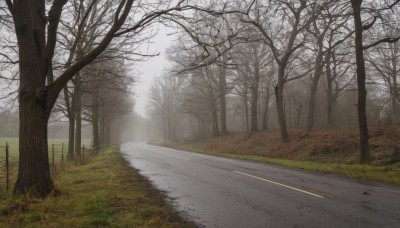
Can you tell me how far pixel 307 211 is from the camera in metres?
7.75

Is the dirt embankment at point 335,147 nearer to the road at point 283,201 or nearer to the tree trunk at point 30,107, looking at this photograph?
the road at point 283,201

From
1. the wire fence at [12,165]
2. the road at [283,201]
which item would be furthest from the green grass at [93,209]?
the wire fence at [12,165]

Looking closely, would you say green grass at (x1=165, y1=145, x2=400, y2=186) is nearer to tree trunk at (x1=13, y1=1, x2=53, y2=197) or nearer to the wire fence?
tree trunk at (x1=13, y1=1, x2=53, y2=197)

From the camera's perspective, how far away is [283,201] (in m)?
8.88

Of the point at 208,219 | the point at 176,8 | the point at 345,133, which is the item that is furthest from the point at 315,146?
the point at 208,219

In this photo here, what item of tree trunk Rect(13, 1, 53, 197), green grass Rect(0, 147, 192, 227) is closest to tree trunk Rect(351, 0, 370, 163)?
green grass Rect(0, 147, 192, 227)

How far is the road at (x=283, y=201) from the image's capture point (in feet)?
23.2

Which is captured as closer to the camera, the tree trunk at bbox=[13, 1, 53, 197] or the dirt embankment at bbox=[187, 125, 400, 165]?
the tree trunk at bbox=[13, 1, 53, 197]

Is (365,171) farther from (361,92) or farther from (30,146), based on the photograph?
(30,146)

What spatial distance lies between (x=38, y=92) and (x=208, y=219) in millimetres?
5173

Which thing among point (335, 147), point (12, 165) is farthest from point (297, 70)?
point (12, 165)

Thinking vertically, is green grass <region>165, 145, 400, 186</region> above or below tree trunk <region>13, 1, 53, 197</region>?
below

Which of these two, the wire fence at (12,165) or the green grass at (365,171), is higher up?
the wire fence at (12,165)

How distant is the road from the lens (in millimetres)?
7070
